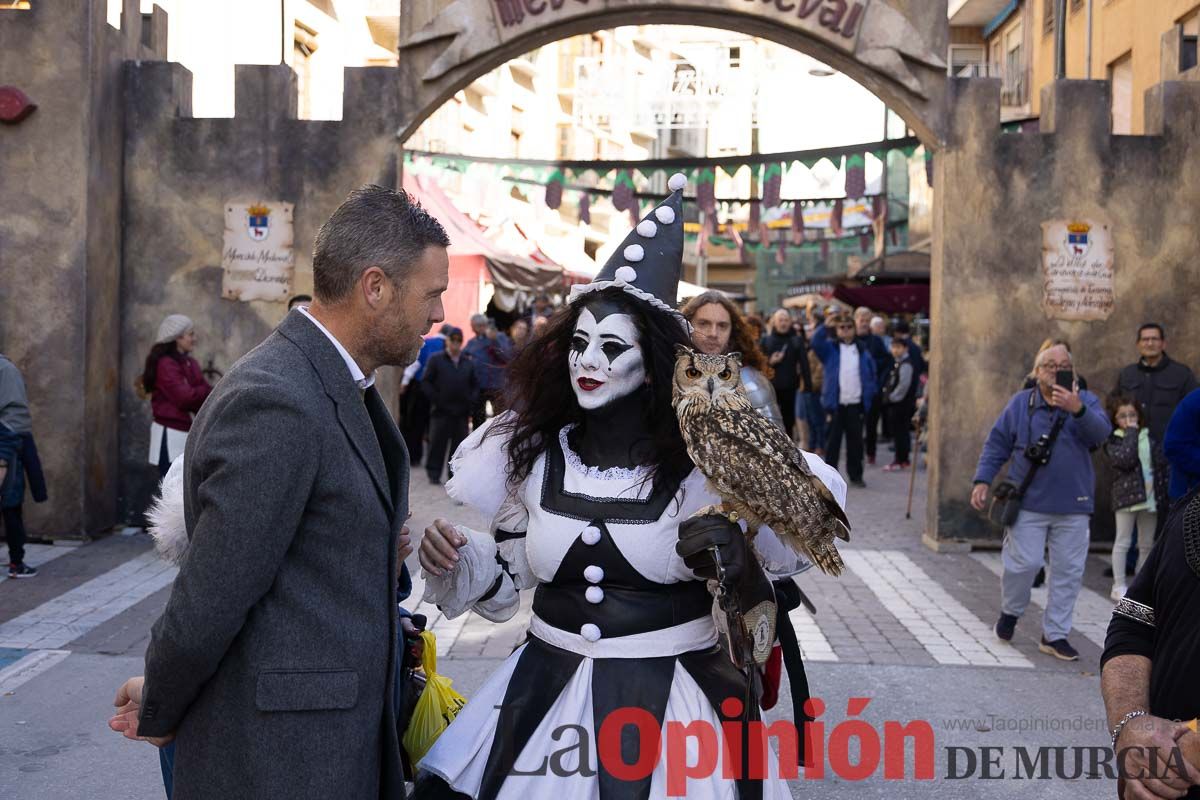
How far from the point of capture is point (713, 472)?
8.94 ft

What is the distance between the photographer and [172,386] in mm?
8609

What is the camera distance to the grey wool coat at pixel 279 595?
214cm

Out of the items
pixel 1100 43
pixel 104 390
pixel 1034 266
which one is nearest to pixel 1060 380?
pixel 1034 266

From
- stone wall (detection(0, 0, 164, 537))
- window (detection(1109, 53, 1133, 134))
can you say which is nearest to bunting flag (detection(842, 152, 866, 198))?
stone wall (detection(0, 0, 164, 537))

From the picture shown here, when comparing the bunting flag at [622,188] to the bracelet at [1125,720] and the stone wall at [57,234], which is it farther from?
the bracelet at [1125,720]

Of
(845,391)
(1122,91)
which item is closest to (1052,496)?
(845,391)

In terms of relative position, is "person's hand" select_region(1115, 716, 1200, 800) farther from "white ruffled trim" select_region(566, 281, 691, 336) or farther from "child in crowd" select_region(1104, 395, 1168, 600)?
"child in crowd" select_region(1104, 395, 1168, 600)

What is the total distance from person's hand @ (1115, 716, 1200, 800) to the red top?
745 centimetres

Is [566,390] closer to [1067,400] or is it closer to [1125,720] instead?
[1125,720]

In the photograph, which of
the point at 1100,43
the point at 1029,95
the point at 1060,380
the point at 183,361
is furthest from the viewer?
the point at 1029,95

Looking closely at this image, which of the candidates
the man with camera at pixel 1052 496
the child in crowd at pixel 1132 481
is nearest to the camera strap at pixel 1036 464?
the man with camera at pixel 1052 496

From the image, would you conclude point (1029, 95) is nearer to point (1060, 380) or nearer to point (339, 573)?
point (1060, 380)

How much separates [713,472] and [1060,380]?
464cm

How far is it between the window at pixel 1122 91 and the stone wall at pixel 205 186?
42.4 feet
